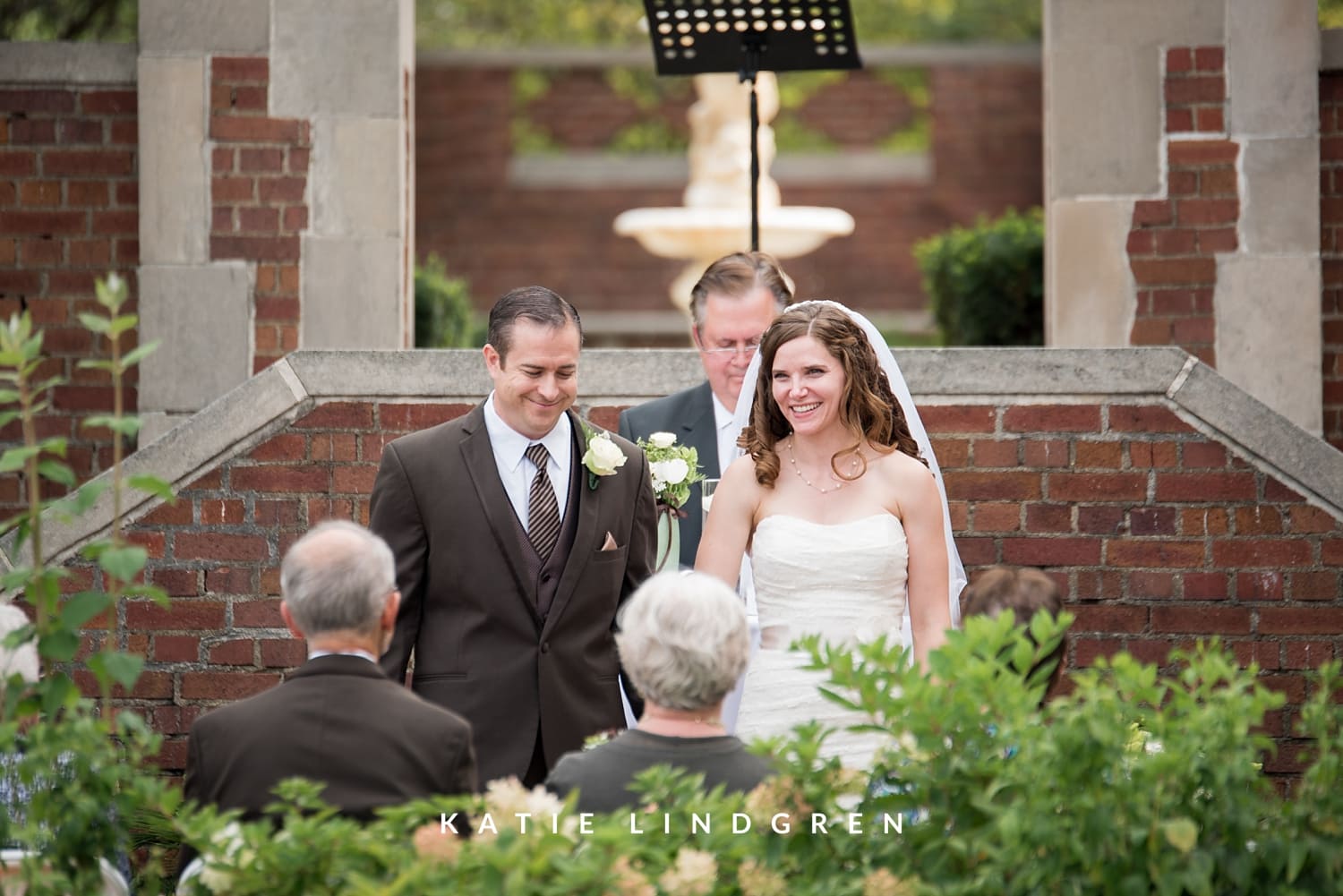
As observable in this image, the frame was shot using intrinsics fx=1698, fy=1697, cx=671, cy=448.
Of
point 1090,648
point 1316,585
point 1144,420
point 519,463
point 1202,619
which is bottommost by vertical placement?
point 1090,648

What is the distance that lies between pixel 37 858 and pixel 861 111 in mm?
13066

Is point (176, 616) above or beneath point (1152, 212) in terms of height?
→ beneath

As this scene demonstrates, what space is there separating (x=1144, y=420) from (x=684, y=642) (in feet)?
10.3

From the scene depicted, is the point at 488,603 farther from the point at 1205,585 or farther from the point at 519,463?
the point at 1205,585

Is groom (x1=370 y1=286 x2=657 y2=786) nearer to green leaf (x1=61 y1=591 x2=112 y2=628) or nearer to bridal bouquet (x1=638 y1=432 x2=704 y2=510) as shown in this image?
bridal bouquet (x1=638 y1=432 x2=704 y2=510)

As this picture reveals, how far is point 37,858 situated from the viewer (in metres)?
3.04

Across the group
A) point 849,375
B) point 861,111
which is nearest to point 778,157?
point 861,111

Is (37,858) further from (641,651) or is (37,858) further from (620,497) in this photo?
(620,497)

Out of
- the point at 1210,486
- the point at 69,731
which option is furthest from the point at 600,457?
the point at 1210,486

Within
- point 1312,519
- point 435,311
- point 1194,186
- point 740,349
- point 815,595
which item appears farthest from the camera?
point 435,311

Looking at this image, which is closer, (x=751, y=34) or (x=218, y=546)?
(x=218, y=546)

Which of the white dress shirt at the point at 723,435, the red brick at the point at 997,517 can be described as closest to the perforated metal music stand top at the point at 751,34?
the red brick at the point at 997,517

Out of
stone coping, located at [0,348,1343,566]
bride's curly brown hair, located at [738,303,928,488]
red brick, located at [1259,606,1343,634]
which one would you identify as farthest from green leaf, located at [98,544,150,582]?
red brick, located at [1259,606,1343,634]

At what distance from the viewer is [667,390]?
5977mm
